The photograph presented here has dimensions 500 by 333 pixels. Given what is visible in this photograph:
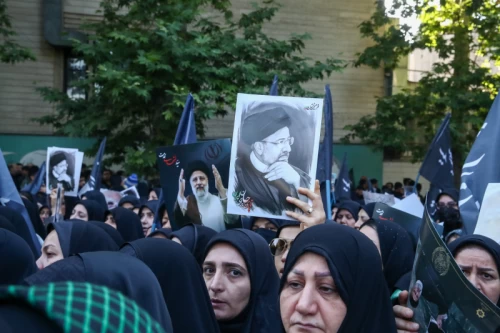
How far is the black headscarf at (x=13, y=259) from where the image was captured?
2.95m

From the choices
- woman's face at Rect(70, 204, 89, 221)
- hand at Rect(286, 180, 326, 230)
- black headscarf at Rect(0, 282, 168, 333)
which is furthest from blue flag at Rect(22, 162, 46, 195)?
black headscarf at Rect(0, 282, 168, 333)

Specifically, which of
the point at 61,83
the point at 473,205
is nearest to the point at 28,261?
the point at 473,205

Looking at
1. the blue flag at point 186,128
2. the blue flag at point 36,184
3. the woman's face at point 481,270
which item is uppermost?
the blue flag at point 186,128

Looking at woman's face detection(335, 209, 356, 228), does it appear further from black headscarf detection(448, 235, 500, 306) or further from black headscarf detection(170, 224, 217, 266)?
black headscarf detection(448, 235, 500, 306)

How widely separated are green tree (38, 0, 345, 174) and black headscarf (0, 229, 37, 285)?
424 inches

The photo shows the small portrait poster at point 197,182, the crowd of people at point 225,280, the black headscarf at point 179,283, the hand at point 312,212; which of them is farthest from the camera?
the small portrait poster at point 197,182

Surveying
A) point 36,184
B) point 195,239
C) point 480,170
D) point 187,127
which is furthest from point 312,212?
point 36,184

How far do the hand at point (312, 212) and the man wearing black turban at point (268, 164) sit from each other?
185mm

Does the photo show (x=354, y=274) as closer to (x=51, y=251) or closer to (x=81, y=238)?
(x=81, y=238)

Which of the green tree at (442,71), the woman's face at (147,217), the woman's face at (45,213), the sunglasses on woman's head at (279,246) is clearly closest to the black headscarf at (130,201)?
the woman's face at (45,213)

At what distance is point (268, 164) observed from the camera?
4.61 metres

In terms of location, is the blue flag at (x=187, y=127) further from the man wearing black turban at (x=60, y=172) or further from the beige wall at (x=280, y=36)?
the beige wall at (x=280, y=36)

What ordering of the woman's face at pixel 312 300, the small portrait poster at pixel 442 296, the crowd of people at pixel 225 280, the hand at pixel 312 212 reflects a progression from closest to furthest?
1. the crowd of people at pixel 225 280
2. the small portrait poster at pixel 442 296
3. the woman's face at pixel 312 300
4. the hand at pixel 312 212

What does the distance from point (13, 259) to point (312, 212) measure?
1.62m
